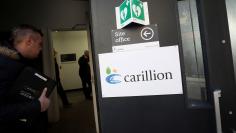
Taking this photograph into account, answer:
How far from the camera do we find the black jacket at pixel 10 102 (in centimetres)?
141

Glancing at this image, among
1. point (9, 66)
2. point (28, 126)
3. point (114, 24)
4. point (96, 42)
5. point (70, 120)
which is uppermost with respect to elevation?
point (114, 24)

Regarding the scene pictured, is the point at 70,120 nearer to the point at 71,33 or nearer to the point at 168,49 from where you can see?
the point at 168,49

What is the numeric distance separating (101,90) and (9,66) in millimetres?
615

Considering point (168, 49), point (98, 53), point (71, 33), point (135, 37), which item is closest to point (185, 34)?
point (168, 49)

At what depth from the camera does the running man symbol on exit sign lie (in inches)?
51.9

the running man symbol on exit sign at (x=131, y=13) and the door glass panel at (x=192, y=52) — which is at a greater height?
the running man symbol on exit sign at (x=131, y=13)

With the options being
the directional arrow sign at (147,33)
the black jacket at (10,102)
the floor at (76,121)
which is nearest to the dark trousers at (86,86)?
the floor at (76,121)

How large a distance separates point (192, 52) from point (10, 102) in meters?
1.26

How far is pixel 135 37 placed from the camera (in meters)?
1.38

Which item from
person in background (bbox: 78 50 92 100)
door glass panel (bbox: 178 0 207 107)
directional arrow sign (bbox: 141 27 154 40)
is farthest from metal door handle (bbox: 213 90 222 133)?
person in background (bbox: 78 50 92 100)

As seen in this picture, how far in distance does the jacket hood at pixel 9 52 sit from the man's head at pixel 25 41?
55 millimetres

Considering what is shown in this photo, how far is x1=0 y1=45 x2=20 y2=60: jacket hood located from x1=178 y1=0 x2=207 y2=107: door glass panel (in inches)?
43.6

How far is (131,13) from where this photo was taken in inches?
51.5

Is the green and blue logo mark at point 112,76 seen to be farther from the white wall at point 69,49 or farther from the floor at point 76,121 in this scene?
the white wall at point 69,49
